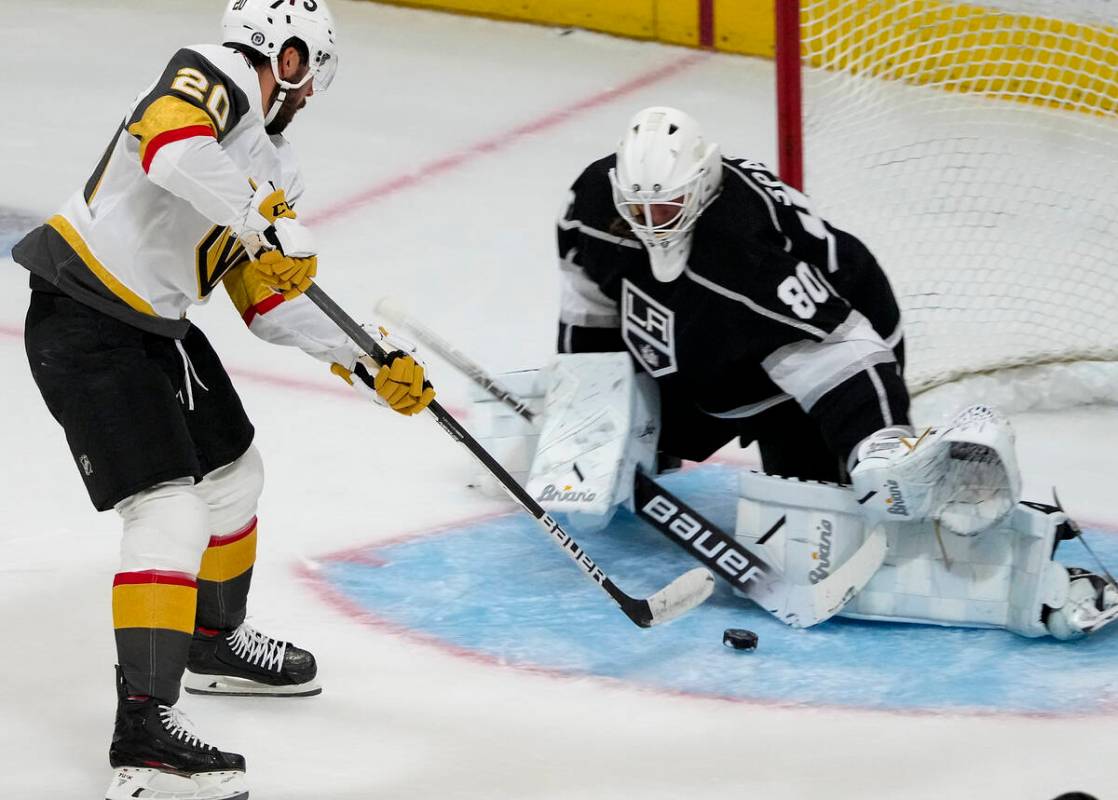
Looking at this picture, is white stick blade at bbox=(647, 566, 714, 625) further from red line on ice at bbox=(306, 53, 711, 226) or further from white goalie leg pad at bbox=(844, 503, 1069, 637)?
red line on ice at bbox=(306, 53, 711, 226)

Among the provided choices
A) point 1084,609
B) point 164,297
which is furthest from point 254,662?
point 1084,609

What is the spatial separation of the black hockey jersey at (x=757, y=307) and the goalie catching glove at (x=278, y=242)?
79cm

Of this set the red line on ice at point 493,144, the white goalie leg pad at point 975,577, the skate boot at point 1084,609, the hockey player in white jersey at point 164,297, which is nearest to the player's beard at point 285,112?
the hockey player in white jersey at point 164,297

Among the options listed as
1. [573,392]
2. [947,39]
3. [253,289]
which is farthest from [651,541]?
[947,39]

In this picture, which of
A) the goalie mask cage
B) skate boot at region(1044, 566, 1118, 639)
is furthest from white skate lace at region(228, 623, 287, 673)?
the goalie mask cage

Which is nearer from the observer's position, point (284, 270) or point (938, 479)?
point (284, 270)

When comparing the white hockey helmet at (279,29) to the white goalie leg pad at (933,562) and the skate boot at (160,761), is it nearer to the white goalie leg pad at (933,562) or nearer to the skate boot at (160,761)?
the skate boot at (160,761)

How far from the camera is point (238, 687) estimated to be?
3090 millimetres

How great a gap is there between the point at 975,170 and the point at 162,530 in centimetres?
285

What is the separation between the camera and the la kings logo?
3330 millimetres

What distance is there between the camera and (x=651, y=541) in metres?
3.60

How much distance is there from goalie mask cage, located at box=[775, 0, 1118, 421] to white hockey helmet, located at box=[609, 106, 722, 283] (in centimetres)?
85

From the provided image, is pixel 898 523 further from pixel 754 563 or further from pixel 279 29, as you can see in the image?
pixel 279 29

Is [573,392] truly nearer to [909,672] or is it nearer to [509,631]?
[509,631]
